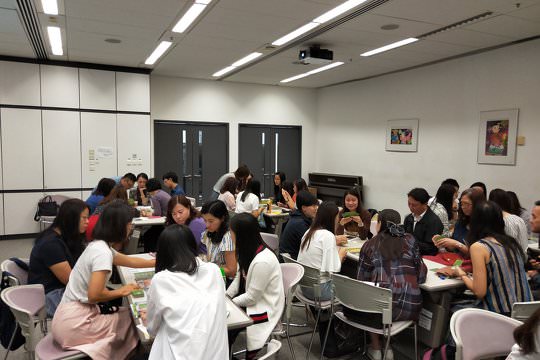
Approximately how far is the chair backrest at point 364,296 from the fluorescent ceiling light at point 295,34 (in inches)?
131

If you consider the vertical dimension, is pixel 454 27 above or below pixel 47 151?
above

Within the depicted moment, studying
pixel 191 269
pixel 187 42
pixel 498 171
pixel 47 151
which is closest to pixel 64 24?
pixel 187 42

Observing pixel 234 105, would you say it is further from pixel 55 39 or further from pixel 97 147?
pixel 55 39

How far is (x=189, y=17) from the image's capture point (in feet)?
15.1

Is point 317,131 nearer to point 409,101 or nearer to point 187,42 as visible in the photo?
point 409,101

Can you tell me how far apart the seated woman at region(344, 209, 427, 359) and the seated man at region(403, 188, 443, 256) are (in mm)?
1080

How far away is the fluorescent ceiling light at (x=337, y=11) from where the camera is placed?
409 centimetres

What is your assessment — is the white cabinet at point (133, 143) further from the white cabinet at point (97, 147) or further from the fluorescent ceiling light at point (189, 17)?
the fluorescent ceiling light at point (189, 17)

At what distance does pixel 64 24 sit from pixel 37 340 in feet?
13.3

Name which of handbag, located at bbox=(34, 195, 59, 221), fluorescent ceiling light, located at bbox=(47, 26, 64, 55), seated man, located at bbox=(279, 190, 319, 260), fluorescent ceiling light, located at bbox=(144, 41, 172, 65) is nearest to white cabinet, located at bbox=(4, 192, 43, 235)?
handbag, located at bbox=(34, 195, 59, 221)

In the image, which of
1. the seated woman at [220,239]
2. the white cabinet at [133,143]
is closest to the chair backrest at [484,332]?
the seated woman at [220,239]

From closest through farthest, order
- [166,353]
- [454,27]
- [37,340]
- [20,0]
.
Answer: [166,353] → [37,340] → [20,0] → [454,27]

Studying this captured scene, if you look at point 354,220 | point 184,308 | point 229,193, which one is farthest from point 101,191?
point 184,308

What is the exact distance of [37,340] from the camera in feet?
7.79
